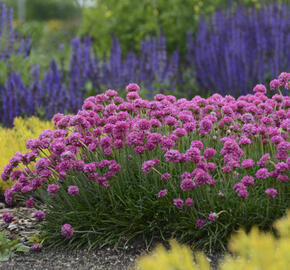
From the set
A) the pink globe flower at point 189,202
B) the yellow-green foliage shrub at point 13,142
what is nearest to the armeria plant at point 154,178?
the pink globe flower at point 189,202

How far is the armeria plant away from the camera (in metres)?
2.77

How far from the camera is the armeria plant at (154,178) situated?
9.09ft

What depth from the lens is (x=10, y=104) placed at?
5.64 metres

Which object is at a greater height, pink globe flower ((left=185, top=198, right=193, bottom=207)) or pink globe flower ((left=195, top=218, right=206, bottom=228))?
pink globe flower ((left=185, top=198, right=193, bottom=207))

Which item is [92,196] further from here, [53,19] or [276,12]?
[53,19]

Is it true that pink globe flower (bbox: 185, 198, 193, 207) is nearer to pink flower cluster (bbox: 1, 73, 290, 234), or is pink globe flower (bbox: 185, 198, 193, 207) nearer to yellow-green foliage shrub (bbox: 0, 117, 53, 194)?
pink flower cluster (bbox: 1, 73, 290, 234)

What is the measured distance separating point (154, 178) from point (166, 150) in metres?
0.21

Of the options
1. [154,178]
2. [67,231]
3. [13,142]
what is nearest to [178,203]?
[154,178]

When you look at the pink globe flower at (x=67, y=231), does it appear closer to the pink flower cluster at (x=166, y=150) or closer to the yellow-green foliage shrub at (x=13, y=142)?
the pink flower cluster at (x=166, y=150)

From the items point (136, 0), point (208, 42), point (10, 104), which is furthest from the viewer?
point (136, 0)

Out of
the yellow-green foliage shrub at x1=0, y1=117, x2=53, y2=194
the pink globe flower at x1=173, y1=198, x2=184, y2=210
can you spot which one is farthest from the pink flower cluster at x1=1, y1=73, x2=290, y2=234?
the yellow-green foliage shrub at x1=0, y1=117, x2=53, y2=194

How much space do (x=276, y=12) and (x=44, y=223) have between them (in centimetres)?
457

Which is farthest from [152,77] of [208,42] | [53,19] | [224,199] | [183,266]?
[53,19]

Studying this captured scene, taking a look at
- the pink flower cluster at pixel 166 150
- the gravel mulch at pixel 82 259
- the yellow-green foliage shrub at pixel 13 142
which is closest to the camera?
the pink flower cluster at pixel 166 150
